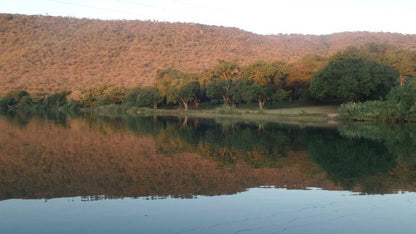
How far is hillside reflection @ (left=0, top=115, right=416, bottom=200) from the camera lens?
43.7 ft

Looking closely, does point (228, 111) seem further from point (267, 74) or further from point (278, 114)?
point (267, 74)

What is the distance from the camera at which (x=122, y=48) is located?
15238 cm

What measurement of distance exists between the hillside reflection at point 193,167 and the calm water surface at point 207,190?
4cm

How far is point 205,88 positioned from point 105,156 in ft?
204

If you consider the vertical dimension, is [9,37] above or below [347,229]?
above

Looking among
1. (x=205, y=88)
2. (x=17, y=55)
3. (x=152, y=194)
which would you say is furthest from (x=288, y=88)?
(x=17, y=55)

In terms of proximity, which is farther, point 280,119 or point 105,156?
point 280,119

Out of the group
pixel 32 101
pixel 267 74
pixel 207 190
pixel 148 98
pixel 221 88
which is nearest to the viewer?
pixel 207 190

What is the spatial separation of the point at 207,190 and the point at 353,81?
1918 inches

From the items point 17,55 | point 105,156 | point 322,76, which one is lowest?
point 105,156

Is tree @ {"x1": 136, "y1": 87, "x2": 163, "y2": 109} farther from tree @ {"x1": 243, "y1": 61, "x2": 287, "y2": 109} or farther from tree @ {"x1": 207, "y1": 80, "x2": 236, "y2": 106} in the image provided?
tree @ {"x1": 243, "y1": 61, "x2": 287, "y2": 109}

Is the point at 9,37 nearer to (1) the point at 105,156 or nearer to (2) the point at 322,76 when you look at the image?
(2) the point at 322,76

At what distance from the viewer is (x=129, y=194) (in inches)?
492

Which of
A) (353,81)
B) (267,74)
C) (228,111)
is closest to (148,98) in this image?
(267,74)
